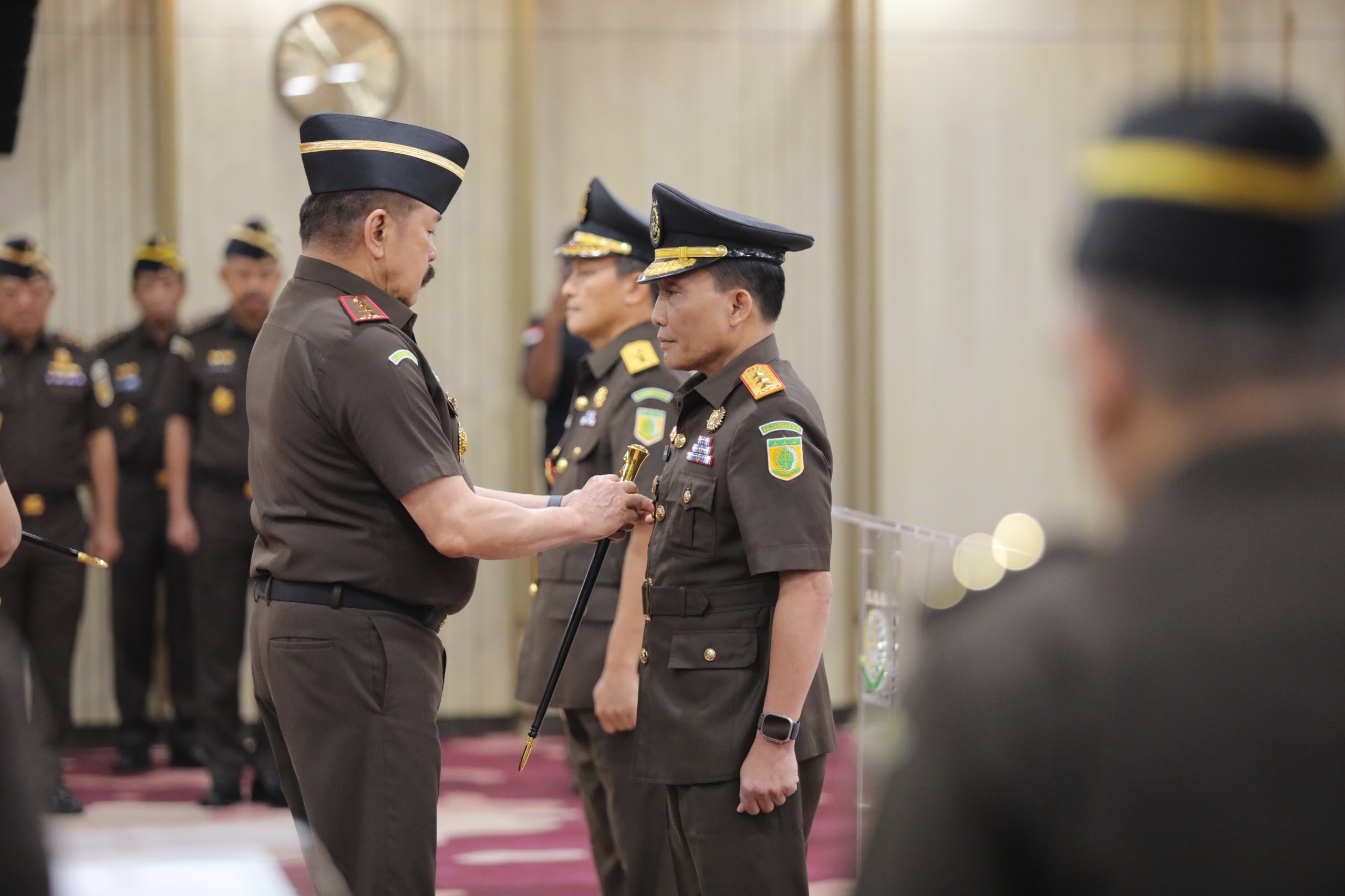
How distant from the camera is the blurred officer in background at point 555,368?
4430 millimetres

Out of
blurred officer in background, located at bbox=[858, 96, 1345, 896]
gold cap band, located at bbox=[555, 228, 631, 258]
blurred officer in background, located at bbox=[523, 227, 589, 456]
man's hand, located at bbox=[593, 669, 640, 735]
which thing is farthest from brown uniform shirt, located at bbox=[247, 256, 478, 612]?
Result: blurred officer in background, located at bbox=[523, 227, 589, 456]

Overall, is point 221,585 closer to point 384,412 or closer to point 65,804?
point 65,804

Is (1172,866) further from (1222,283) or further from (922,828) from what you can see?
(1222,283)

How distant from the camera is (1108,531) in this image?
65 centimetres

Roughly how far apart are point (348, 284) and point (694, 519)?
0.66 metres

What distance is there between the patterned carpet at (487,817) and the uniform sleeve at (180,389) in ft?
4.26

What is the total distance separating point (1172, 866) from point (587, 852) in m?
3.33

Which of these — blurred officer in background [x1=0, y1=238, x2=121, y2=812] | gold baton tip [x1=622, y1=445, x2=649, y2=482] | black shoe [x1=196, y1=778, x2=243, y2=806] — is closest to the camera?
gold baton tip [x1=622, y1=445, x2=649, y2=482]

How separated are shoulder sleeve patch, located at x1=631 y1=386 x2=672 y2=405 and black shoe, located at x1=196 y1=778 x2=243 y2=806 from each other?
2.32 meters

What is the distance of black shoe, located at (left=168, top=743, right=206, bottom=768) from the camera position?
15.8 feet

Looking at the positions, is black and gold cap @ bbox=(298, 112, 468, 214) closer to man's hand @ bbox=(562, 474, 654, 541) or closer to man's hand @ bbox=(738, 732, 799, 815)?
man's hand @ bbox=(562, 474, 654, 541)

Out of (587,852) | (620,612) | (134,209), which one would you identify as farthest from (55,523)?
(620,612)

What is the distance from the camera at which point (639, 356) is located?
9.25ft

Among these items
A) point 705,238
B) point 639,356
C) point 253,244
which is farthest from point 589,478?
point 253,244
